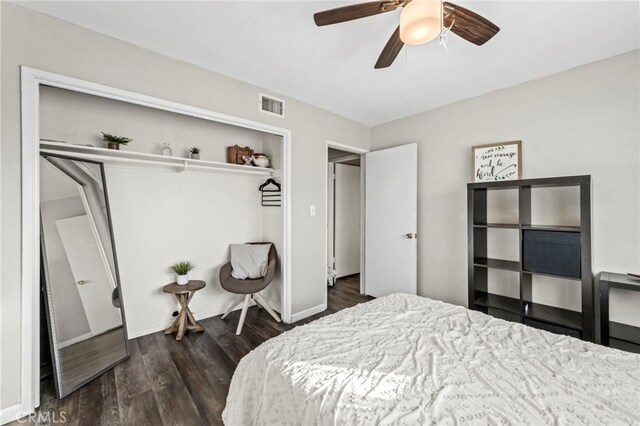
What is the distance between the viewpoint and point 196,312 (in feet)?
10.2

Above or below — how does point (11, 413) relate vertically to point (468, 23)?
below

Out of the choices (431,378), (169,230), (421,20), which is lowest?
(431,378)

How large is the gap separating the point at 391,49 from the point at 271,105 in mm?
1536

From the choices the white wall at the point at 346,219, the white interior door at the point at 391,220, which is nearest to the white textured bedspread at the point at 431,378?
the white interior door at the point at 391,220

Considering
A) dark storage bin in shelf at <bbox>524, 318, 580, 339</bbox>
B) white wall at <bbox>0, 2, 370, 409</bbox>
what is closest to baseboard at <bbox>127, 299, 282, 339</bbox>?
white wall at <bbox>0, 2, 370, 409</bbox>

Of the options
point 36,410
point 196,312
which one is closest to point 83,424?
point 36,410

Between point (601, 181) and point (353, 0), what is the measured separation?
2.41 m

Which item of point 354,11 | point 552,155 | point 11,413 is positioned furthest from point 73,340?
point 552,155

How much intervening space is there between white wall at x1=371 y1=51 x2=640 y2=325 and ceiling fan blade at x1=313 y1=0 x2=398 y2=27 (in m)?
1.98

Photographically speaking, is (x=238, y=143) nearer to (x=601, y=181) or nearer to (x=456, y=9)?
(x=456, y=9)

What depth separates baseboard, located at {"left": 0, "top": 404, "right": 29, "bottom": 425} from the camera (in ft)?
5.23

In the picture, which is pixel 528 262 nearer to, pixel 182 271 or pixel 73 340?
pixel 182 271

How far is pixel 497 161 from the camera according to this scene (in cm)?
273

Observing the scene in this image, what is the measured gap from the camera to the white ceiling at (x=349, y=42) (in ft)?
5.50
